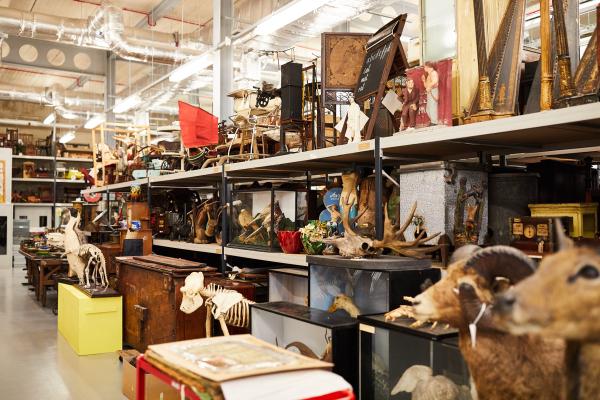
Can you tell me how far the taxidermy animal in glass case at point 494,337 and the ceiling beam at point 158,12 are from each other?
10.3 metres

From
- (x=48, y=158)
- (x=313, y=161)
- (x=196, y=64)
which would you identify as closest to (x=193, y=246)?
(x=313, y=161)

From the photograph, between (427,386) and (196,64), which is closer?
(427,386)

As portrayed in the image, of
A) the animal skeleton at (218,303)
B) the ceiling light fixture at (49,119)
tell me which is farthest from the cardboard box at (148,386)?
the ceiling light fixture at (49,119)

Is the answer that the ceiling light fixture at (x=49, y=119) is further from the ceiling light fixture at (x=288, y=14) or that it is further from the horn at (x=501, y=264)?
the horn at (x=501, y=264)

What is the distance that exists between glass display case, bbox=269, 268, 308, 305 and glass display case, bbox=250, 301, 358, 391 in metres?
1.24

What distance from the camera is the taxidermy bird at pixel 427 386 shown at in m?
1.89

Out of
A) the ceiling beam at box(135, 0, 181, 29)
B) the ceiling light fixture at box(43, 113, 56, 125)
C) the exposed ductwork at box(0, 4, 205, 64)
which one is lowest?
the ceiling light fixture at box(43, 113, 56, 125)

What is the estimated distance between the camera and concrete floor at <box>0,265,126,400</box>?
4.30 meters

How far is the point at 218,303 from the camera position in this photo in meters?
3.64

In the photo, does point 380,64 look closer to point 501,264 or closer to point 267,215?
point 267,215

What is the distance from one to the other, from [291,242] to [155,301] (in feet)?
4.84

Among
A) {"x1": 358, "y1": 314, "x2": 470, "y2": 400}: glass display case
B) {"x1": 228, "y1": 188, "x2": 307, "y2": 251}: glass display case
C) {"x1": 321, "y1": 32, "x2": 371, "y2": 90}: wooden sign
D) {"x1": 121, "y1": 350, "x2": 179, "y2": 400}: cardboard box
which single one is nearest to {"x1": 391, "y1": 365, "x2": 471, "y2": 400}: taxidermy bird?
{"x1": 358, "y1": 314, "x2": 470, "y2": 400}: glass display case

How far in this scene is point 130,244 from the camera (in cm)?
604

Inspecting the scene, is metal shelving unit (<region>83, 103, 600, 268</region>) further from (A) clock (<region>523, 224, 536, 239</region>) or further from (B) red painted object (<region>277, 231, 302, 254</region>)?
(A) clock (<region>523, 224, 536, 239</region>)
